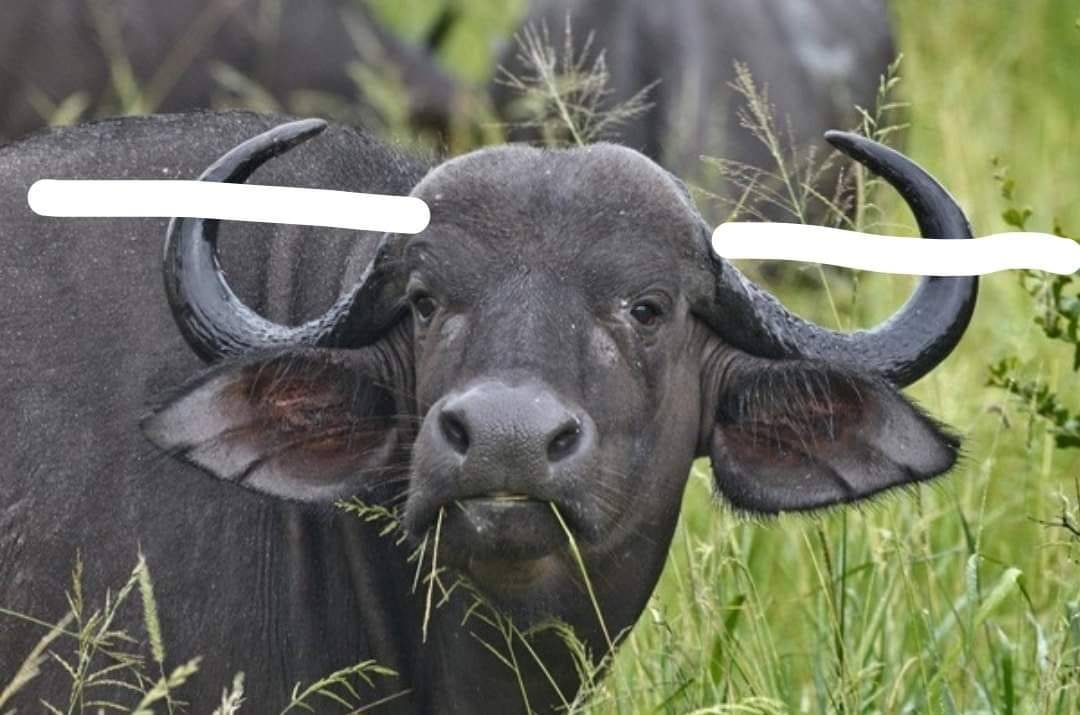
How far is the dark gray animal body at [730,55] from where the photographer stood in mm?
12055

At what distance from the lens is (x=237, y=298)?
17.5ft

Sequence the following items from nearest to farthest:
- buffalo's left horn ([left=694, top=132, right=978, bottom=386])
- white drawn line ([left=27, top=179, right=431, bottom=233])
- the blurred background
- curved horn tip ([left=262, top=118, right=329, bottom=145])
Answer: white drawn line ([left=27, top=179, right=431, bottom=233]), curved horn tip ([left=262, top=118, right=329, bottom=145]), buffalo's left horn ([left=694, top=132, right=978, bottom=386]), the blurred background

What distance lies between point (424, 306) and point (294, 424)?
39cm

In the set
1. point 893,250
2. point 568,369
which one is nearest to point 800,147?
point 893,250

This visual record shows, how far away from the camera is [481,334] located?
488cm

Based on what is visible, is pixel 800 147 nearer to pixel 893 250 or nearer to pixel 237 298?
pixel 237 298

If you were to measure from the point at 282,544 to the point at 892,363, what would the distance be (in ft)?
4.39

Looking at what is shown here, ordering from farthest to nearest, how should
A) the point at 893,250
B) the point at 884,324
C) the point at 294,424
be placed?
the point at 884,324
the point at 294,424
the point at 893,250

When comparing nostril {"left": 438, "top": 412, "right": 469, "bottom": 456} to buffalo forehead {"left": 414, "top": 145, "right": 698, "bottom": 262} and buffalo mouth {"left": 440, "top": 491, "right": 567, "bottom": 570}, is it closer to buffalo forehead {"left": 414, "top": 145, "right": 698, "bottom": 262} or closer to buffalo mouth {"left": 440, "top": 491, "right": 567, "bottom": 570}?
buffalo mouth {"left": 440, "top": 491, "right": 567, "bottom": 570}

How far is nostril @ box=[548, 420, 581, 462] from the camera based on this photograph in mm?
4672

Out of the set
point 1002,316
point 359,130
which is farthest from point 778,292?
point 359,130

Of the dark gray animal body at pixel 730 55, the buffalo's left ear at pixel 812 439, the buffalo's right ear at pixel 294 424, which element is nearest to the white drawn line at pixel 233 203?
the buffalo's right ear at pixel 294 424

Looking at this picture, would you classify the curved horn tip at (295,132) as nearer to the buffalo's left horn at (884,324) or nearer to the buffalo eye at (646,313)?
the buffalo eye at (646,313)

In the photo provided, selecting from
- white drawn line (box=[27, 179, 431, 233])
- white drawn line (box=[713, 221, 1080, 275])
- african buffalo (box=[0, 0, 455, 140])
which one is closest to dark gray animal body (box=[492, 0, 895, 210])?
african buffalo (box=[0, 0, 455, 140])
